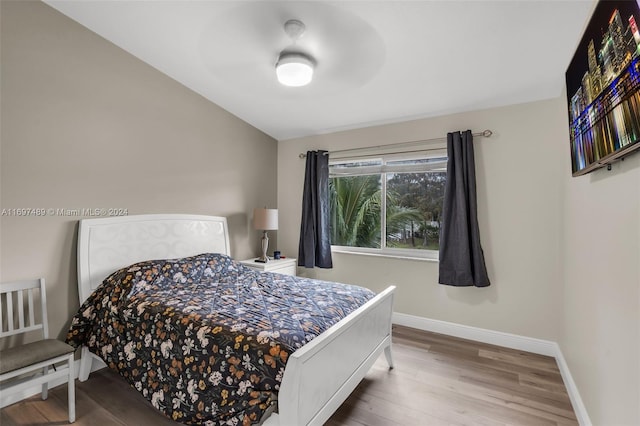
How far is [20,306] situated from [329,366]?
6.76 ft

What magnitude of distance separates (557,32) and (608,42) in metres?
0.90

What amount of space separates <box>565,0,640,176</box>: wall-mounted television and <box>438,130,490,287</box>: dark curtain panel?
1.10m

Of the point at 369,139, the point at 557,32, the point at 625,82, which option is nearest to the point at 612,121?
the point at 625,82

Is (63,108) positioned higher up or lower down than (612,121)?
higher up

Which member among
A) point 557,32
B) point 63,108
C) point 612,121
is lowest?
point 612,121

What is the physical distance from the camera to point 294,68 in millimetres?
2262

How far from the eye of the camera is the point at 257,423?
52.9 inches

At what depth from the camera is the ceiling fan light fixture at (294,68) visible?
2.26 m

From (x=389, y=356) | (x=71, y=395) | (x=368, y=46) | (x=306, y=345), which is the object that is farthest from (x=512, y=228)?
(x=71, y=395)

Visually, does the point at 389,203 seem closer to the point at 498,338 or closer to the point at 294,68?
the point at 498,338

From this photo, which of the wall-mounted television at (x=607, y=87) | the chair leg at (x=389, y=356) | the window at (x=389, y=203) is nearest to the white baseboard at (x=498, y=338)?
the window at (x=389, y=203)

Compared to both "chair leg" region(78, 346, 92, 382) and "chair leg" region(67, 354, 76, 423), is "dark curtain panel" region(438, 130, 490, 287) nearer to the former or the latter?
Answer: "chair leg" region(67, 354, 76, 423)

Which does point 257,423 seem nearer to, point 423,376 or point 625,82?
point 423,376

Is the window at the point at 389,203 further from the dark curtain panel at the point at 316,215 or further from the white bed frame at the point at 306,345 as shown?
the white bed frame at the point at 306,345
